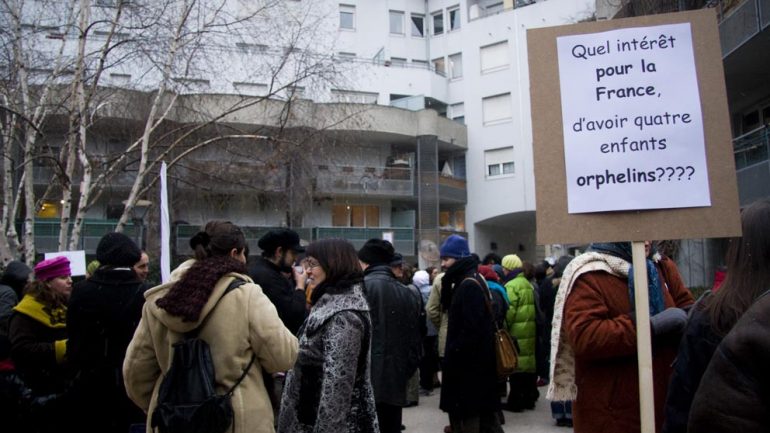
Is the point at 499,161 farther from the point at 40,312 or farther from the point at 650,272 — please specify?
the point at 650,272

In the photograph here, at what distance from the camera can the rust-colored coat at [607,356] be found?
9.93ft

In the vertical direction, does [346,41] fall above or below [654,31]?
above

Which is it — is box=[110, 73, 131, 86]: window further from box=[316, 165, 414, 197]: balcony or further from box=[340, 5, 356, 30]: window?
box=[340, 5, 356, 30]: window

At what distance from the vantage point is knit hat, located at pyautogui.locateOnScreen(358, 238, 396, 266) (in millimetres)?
5797

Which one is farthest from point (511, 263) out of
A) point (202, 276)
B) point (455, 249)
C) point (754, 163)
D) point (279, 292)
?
point (202, 276)

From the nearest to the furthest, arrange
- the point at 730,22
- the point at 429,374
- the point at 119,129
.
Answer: the point at 429,374, the point at 730,22, the point at 119,129

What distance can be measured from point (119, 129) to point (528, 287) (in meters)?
16.0

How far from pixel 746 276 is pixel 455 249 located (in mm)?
3889

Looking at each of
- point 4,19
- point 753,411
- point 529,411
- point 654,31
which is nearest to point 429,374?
point 529,411

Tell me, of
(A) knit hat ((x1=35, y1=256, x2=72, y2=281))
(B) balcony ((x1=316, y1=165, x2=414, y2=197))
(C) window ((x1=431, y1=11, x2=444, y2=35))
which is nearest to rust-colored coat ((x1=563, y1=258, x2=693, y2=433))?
(A) knit hat ((x1=35, y1=256, x2=72, y2=281))

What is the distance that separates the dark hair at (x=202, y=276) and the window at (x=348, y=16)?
38476 millimetres

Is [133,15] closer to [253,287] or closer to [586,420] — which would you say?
[253,287]

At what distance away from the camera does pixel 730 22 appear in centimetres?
1177

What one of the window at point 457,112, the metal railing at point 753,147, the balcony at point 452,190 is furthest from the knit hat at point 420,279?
the window at point 457,112
